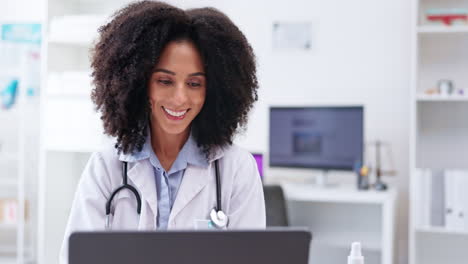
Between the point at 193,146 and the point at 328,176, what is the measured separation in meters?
2.25

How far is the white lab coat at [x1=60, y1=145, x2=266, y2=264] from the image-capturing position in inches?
51.2

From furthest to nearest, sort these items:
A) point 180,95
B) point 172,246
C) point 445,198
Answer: point 445,198
point 180,95
point 172,246

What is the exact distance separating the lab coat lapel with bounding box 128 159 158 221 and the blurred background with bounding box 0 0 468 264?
1682 mm

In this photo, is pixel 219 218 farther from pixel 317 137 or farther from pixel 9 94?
pixel 9 94

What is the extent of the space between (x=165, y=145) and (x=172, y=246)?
66 centimetres

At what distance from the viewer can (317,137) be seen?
3387 mm

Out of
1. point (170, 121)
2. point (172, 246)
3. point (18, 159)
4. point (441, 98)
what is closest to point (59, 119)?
point (18, 159)

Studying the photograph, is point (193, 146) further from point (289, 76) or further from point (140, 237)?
point (289, 76)

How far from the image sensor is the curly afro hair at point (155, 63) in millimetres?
1294

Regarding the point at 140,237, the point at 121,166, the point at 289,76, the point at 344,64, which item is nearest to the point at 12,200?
the point at 289,76

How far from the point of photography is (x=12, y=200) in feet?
13.2

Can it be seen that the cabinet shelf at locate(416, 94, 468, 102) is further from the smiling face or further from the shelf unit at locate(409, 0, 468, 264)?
the smiling face

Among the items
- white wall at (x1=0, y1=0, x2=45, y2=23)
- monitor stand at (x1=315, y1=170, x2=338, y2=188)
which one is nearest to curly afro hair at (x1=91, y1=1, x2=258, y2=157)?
monitor stand at (x1=315, y1=170, x2=338, y2=188)

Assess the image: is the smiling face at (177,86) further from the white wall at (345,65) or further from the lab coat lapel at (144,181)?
the white wall at (345,65)
